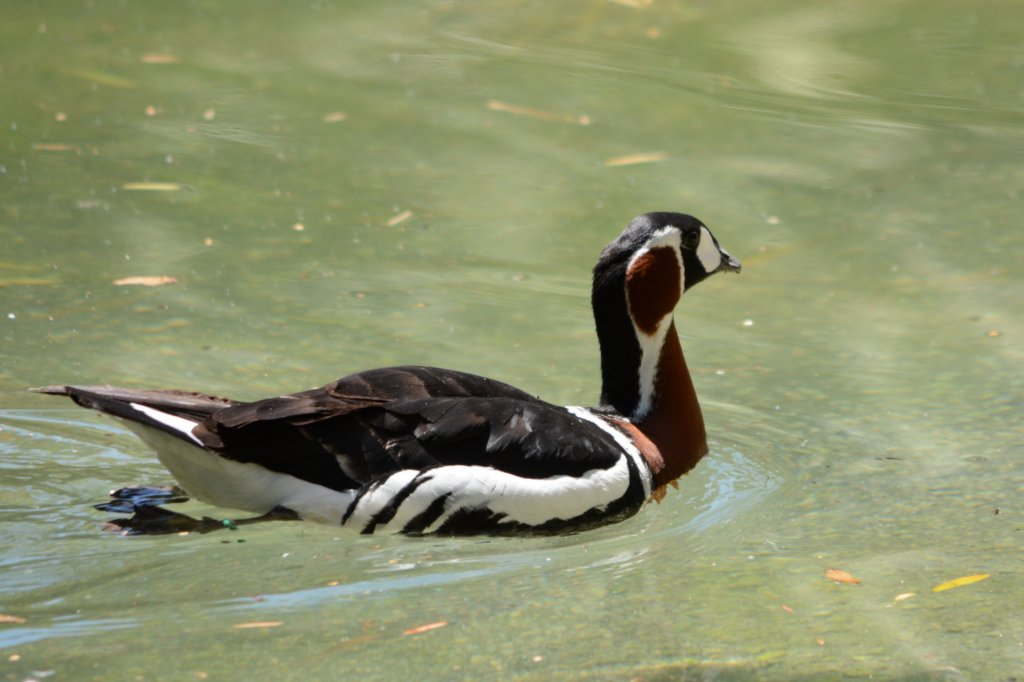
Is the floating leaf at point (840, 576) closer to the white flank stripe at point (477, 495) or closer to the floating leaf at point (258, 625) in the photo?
the white flank stripe at point (477, 495)

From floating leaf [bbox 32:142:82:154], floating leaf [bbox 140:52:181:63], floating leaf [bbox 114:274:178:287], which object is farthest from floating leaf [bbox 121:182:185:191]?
floating leaf [bbox 140:52:181:63]

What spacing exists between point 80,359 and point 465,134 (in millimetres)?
3843

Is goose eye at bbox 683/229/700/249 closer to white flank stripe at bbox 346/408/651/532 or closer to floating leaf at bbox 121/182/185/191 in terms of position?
white flank stripe at bbox 346/408/651/532

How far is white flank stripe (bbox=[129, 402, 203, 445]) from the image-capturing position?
16.8ft

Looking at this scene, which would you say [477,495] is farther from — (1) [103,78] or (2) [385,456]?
(1) [103,78]

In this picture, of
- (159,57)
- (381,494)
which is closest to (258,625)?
(381,494)

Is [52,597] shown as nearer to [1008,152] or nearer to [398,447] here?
[398,447]

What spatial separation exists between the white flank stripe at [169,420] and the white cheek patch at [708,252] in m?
2.18

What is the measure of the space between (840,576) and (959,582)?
39 cm

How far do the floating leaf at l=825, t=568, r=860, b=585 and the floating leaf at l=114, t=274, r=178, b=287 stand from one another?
396 cm

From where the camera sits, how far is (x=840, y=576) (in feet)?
16.2

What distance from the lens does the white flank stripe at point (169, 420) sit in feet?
16.8

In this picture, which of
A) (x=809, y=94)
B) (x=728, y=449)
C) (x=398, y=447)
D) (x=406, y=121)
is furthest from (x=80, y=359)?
(x=809, y=94)

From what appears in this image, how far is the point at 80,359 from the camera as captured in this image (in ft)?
21.8
